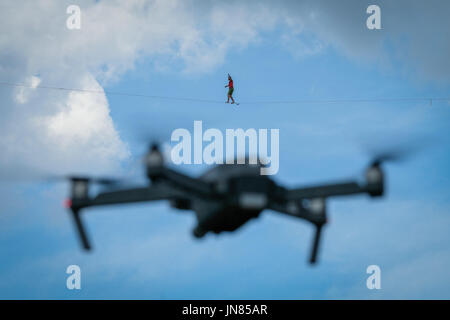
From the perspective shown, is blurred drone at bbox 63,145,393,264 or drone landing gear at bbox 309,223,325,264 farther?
drone landing gear at bbox 309,223,325,264

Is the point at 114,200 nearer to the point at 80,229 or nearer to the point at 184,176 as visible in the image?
the point at 80,229

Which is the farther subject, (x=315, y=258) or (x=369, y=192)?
(x=315, y=258)

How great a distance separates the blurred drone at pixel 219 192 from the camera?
62.1 feet

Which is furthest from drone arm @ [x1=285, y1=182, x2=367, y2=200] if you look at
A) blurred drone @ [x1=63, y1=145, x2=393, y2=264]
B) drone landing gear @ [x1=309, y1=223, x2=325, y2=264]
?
drone landing gear @ [x1=309, y1=223, x2=325, y2=264]

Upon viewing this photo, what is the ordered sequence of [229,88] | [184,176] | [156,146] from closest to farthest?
[156,146], [184,176], [229,88]

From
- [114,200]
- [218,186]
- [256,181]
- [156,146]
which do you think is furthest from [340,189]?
[114,200]

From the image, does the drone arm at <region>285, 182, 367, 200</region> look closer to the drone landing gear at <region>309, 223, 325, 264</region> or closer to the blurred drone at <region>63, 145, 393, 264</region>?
the blurred drone at <region>63, 145, 393, 264</region>

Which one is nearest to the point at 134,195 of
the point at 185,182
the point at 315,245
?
the point at 185,182

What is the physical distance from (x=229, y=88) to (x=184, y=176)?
8113 mm

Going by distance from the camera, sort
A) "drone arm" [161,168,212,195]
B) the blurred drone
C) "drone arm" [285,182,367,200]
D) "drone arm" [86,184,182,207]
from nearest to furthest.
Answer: "drone arm" [161,168,212,195] → the blurred drone → "drone arm" [285,182,367,200] → "drone arm" [86,184,182,207]

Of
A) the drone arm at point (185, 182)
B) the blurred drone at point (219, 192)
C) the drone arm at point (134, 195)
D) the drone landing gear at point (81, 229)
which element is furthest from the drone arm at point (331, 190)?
the drone landing gear at point (81, 229)

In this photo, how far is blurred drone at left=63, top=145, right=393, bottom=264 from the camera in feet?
62.1

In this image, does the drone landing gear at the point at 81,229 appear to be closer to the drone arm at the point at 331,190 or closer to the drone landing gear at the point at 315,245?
the drone arm at the point at 331,190

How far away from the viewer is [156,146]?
17594mm
